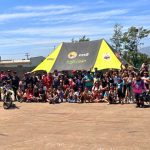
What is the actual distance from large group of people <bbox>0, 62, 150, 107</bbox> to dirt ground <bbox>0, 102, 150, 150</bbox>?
1046mm

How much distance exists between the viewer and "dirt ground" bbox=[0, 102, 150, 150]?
11.1 m

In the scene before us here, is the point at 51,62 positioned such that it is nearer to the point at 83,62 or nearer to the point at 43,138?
the point at 83,62

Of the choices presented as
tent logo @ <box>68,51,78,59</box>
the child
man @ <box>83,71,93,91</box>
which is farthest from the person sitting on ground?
tent logo @ <box>68,51,78,59</box>

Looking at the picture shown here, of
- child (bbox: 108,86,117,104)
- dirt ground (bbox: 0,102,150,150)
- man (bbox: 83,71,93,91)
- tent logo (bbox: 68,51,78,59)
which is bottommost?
dirt ground (bbox: 0,102,150,150)

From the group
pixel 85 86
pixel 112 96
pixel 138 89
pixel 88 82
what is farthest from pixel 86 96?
pixel 138 89

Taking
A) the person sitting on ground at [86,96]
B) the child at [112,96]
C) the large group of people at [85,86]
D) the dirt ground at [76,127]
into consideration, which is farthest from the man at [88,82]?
the dirt ground at [76,127]

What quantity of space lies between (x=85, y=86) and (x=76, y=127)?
890 centimetres

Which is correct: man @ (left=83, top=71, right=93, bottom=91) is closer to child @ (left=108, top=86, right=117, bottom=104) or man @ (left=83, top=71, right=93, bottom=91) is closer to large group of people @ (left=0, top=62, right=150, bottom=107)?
large group of people @ (left=0, top=62, right=150, bottom=107)

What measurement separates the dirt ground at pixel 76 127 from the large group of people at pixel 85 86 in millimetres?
1046

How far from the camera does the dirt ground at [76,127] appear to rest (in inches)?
439

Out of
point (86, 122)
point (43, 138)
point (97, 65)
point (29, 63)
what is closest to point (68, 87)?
point (97, 65)

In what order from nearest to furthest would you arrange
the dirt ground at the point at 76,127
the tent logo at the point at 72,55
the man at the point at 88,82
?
the dirt ground at the point at 76,127, the man at the point at 88,82, the tent logo at the point at 72,55

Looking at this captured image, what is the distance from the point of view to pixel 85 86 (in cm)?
2305

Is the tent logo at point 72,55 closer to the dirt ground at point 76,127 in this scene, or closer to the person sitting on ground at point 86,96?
the person sitting on ground at point 86,96
